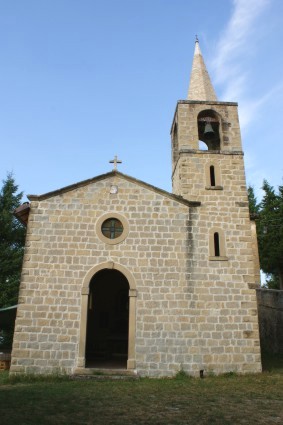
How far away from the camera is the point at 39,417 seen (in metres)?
6.12

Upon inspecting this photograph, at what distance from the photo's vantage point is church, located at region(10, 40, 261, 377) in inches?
420

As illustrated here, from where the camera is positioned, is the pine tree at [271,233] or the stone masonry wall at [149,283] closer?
the stone masonry wall at [149,283]

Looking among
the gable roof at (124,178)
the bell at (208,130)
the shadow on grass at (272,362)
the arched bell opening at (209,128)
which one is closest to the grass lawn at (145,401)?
the shadow on grass at (272,362)

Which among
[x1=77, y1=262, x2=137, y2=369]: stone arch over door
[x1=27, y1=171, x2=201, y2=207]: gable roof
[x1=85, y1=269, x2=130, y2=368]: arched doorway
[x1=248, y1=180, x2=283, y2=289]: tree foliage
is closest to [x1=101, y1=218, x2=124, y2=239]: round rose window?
[x1=77, y1=262, x2=137, y2=369]: stone arch over door

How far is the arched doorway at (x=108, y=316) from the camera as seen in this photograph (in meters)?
14.2

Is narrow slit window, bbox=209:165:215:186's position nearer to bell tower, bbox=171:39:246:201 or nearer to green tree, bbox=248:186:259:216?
bell tower, bbox=171:39:246:201

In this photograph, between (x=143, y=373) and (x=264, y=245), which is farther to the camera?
(x=264, y=245)

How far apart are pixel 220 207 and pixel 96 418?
827 centimetres

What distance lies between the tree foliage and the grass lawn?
14.3 m

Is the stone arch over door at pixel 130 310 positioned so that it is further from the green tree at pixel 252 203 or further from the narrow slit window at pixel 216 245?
the green tree at pixel 252 203

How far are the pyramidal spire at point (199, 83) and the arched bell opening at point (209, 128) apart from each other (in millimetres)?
759

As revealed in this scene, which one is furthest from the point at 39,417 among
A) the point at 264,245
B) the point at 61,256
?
the point at 264,245

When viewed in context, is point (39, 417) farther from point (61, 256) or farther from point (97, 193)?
point (97, 193)

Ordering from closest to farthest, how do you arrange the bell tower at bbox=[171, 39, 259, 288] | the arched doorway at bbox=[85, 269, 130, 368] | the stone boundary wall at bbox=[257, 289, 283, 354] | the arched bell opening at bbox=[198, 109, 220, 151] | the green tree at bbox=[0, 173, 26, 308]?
1. the bell tower at bbox=[171, 39, 259, 288]
2. the arched bell opening at bbox=[198, 109, 220, 151]
3. the arched doorway at bbox=[85, 269, 130, 368]
4. the stone boundary wall at bbox=[257, 289, 283, 354]
5. the green tree at bbox=[0, 173, 26, 308]
